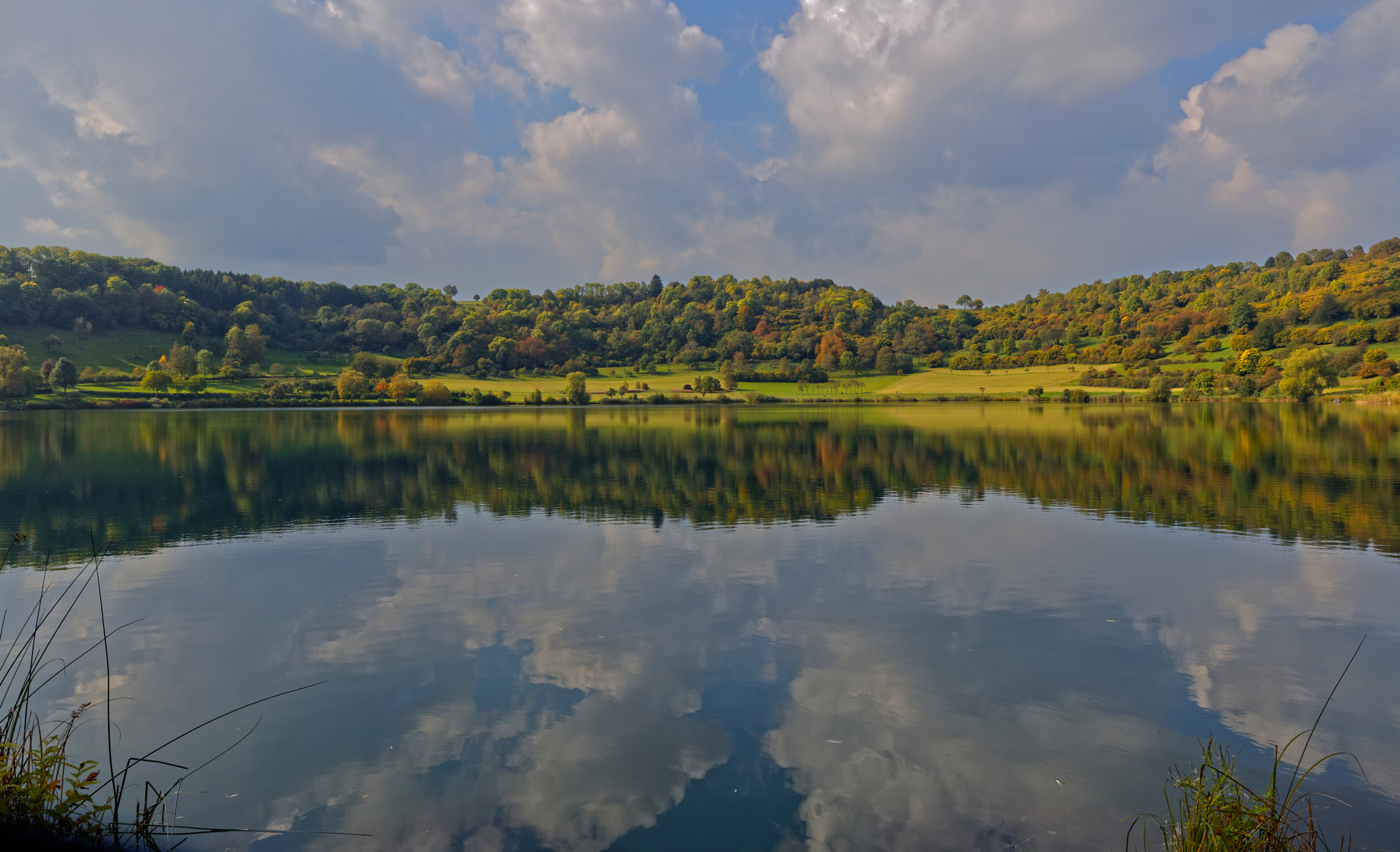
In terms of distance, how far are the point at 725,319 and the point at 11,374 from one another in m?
128

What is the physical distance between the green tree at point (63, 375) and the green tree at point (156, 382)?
25.2ft

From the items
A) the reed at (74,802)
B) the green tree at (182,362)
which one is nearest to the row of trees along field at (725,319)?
the green tree at (182,362)

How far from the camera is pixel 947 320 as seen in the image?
6929 inches

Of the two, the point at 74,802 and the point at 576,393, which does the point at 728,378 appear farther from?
the point at 74,802

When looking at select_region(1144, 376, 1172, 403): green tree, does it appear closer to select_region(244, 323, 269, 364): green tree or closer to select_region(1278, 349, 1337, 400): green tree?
select_region(1278, 349, 1337, 400): green tree

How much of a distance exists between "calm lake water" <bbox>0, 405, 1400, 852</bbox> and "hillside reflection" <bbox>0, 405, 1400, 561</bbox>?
0.32 meters

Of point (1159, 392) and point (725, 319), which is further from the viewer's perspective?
point (725, 319)

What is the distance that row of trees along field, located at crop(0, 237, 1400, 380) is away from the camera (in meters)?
117

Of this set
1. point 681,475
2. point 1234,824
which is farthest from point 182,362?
point 1234,824

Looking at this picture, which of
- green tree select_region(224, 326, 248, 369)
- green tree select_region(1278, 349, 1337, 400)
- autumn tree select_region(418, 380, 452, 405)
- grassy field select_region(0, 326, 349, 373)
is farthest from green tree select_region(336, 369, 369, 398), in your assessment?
green tree select_region(1278, 349, 1337, 400)

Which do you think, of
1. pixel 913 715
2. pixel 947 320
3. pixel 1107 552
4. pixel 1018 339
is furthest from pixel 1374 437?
pixel 947 320

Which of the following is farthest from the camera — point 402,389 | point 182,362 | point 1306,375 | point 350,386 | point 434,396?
point 434,396

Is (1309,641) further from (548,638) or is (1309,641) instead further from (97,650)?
(97,650)

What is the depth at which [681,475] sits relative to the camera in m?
27.5
